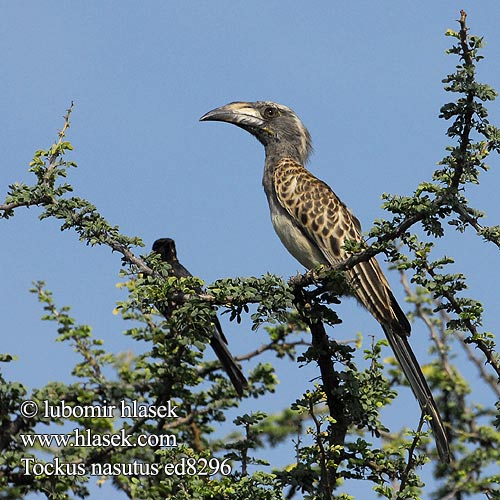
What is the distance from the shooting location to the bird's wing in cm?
668

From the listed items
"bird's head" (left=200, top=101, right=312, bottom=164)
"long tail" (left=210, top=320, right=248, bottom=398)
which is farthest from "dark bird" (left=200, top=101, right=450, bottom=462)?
"long tail" (left=210, top=320, right=248, bottom=398)

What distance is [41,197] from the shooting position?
19.1ft

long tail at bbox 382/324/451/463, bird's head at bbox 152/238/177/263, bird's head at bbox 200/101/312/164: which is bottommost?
long tail at bbox 382/324/451/463

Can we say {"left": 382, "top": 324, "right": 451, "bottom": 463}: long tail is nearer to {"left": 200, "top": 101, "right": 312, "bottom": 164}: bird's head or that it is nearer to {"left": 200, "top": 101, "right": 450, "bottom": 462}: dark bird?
{"left": 200, "top": 101, "right": 450, "bottom": 462}: dark bird

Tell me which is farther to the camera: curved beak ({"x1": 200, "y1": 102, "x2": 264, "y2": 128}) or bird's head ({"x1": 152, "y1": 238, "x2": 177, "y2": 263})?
bird's head ({"x1": 152, "y1": 238, "x2": 177, "y2": 263})

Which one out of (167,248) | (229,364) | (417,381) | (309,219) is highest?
(167,248)

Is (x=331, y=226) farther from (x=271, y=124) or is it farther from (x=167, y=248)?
(x=167, y=248)

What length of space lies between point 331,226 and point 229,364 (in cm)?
136

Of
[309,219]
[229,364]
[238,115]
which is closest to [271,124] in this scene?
[238,115]

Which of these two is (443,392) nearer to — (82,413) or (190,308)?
(82,413)

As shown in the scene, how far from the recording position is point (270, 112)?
908 cm

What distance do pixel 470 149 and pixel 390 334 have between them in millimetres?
2142

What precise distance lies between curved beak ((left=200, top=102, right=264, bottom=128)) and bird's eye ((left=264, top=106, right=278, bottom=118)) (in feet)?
0.23

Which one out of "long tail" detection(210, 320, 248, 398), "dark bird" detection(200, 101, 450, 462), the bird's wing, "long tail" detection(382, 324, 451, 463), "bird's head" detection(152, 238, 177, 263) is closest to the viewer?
"long tail" detection(382, 324, 451, 463)
